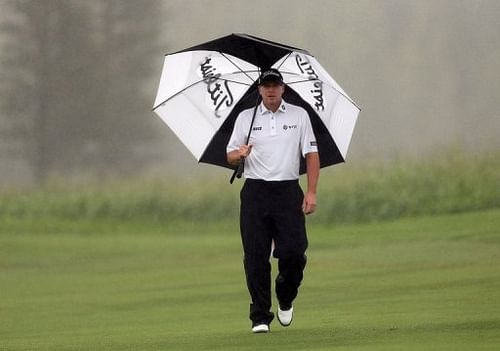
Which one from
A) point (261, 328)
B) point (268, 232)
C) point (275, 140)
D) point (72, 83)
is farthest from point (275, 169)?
point (72, 83)

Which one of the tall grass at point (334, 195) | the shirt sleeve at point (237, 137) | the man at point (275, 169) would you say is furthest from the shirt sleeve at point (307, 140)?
the tall grass at point (334, 195)

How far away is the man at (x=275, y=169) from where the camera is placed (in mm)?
9469

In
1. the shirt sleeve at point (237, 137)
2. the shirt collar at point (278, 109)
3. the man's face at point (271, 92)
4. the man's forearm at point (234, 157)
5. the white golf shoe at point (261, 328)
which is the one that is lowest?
the white golf shoe at point (261, 328)

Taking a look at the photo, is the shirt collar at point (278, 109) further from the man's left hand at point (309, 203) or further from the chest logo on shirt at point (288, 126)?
the man's left hand at point (309, 203)

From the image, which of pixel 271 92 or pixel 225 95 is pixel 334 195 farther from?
pixel 271 92

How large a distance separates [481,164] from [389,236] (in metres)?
2.33

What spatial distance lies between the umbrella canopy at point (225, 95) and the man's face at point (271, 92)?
377 mm

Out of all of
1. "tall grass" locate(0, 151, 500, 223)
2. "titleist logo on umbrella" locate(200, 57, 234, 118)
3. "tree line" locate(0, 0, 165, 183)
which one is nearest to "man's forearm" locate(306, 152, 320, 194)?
"titleist logo on umbrella" locate(200, 57, 234, 118)

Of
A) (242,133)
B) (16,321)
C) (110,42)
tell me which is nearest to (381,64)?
(110,42)

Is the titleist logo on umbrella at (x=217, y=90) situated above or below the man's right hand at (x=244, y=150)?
above

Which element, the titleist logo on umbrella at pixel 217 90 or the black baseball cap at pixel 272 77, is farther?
the titleist logo on umbrella at pixel 217 90

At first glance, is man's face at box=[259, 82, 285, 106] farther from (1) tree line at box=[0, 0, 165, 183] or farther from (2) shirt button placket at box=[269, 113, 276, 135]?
(1) tree line at box=[0, 0, 165, 183]

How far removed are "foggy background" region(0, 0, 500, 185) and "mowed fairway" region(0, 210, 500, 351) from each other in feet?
5.09

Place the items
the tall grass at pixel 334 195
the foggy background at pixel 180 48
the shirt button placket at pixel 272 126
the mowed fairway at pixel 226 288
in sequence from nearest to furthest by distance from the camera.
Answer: the shirt button placket at pixel 272 126 → the mowed fairway at pixel 226 288 → the tall grass at pixel 334 195 → the foggy background at pixel 180 48
